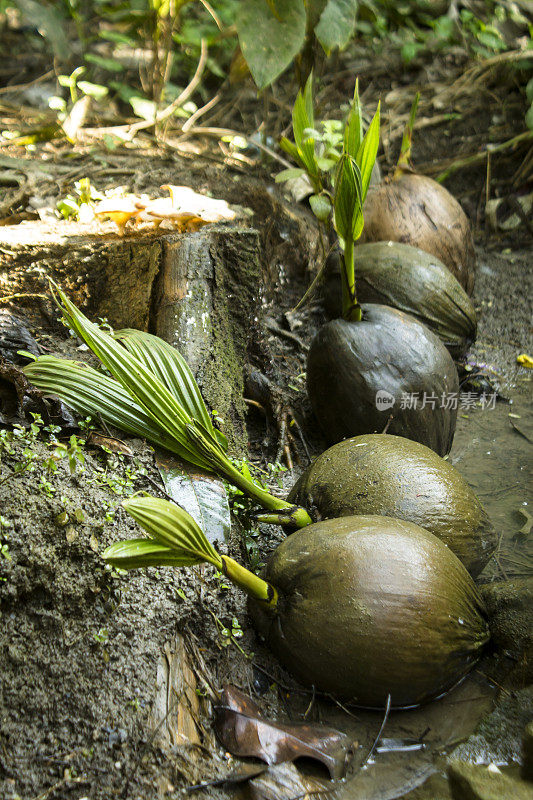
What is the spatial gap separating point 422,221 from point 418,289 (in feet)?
2.27

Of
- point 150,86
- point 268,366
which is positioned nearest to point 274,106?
point 150,86

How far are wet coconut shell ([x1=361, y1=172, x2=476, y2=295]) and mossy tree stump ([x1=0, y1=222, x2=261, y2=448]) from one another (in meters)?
1.29

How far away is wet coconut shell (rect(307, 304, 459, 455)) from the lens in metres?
2.50

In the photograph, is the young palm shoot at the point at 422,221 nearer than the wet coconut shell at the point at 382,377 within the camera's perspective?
No

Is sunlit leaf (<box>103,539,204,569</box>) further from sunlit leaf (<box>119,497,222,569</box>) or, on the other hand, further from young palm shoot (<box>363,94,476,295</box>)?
young palm shoot (<box>363,94,476,295</box>)

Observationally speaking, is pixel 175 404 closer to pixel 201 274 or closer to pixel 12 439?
pixel 12 439

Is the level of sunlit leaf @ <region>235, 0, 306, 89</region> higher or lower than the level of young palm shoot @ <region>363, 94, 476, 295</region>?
higher

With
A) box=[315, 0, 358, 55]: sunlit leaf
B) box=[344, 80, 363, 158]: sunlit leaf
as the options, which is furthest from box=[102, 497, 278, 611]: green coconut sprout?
box=[315, 0, 358, 55]: sunlit leaf

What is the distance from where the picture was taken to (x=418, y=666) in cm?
154

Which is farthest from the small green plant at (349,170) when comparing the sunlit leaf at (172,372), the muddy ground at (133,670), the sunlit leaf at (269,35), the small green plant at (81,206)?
the muddy ground at (133,670)

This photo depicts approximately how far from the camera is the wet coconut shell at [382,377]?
2.50 m

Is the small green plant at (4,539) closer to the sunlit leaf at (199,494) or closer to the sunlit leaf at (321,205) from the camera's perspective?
the sunlit leaf at (199,494)

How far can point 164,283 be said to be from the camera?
244 centimetres

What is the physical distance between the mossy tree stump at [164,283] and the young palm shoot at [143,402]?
316 millimetres
